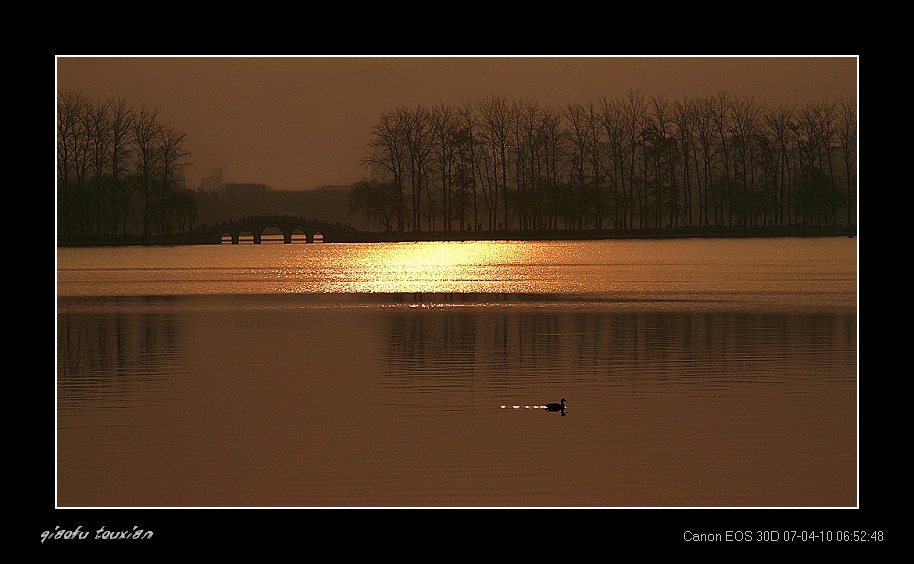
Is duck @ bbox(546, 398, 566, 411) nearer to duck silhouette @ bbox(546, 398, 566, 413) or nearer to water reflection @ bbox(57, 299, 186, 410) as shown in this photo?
duck silhouette @ bbox(546, 398, 566, 413)

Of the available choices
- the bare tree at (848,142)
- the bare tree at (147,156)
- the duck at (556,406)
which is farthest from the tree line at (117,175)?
the duck at (556,406)

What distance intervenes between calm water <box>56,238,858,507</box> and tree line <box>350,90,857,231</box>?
210 feet

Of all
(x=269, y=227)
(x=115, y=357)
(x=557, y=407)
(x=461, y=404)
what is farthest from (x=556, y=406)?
(x=269, y=227)

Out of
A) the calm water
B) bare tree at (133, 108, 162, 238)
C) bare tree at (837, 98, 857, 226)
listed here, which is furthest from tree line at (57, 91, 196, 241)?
the calm water

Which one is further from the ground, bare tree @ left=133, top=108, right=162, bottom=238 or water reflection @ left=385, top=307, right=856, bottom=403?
bare tree @ left=133, top=108, right=162, bottom=238

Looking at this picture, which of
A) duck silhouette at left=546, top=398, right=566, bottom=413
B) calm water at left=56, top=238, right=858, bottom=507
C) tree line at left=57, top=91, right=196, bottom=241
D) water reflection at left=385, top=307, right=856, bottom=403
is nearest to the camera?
calm water at left=56, top=238, right=858, bottom=507

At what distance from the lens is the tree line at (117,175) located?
3312 inches

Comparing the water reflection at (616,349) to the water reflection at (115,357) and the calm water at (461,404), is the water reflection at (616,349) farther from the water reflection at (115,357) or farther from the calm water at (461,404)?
the water reflection at (115,357)

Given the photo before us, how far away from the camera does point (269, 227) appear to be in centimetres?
8975

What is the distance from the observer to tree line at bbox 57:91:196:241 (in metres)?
84.1

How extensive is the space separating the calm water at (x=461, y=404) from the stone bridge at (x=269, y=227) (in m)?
58.8

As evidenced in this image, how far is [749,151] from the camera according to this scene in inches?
3671

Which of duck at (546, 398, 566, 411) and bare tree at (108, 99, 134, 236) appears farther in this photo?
bare tree at (108, 99, 134, 236)
